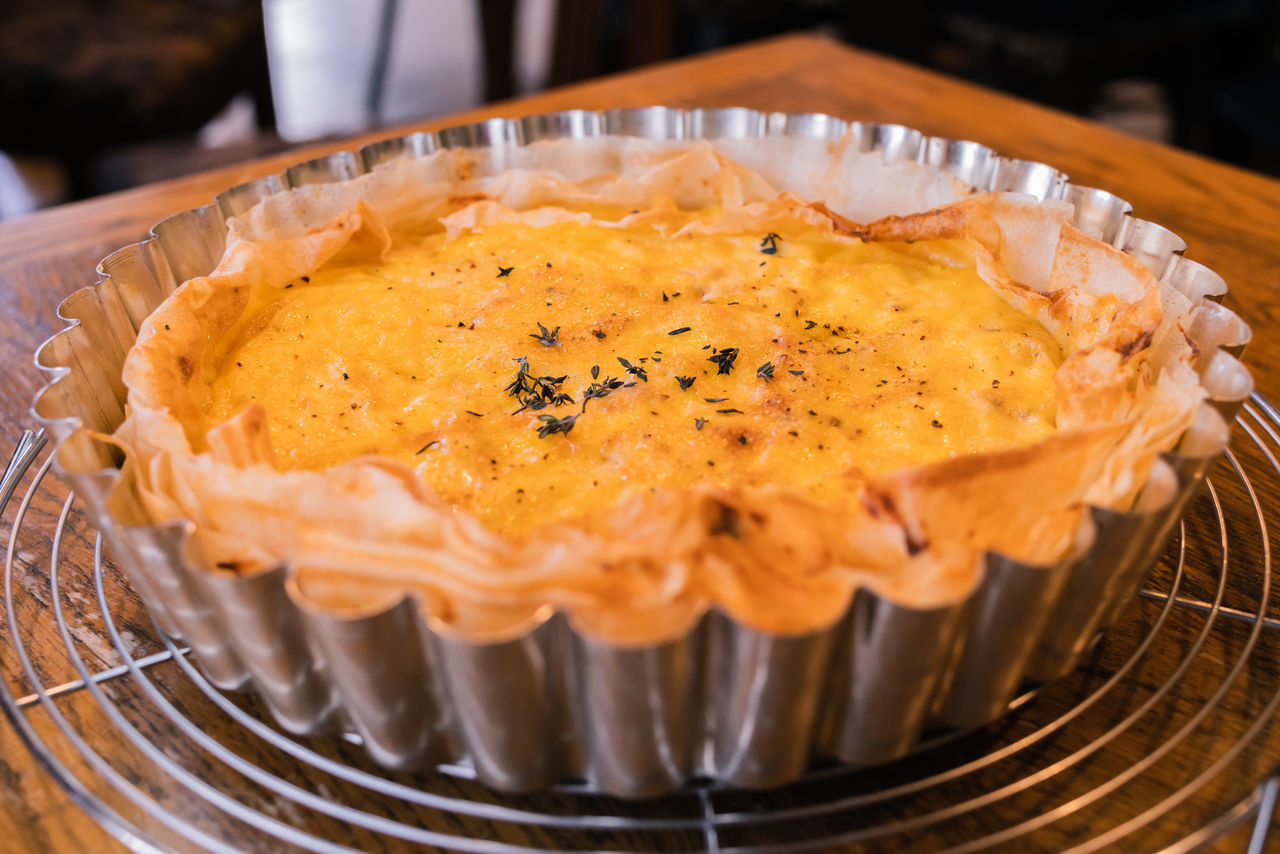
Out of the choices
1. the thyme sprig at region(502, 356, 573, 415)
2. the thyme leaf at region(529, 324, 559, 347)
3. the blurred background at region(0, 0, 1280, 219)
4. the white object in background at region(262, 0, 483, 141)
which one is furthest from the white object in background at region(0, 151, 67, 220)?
the thyme sprig at region(502, 356, 573, 415)

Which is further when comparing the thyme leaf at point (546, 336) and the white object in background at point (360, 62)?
the white object in background at point (360, 62)

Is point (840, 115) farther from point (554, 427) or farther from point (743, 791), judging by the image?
point (743, 791)

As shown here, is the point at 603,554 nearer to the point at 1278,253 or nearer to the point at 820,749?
the point at 820,749

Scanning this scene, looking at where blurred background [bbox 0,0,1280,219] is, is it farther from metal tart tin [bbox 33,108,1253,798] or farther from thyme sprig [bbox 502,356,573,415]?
metal tart tin [bbox 33,108,1253,798]

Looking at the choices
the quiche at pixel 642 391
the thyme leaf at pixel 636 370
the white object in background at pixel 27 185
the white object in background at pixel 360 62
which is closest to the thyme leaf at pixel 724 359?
the quiche at pixel 642 391

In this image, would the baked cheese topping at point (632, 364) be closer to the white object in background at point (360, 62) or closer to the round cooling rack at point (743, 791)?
the round cooling rack at point (743, 791)

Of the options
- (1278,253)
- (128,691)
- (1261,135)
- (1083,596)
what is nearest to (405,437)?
(128,691)

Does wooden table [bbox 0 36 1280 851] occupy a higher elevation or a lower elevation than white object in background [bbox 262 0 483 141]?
higher
